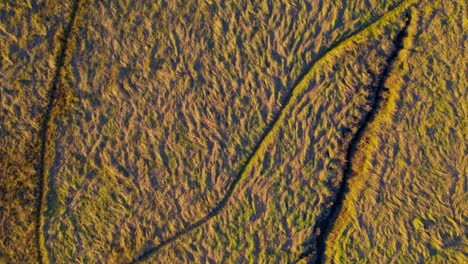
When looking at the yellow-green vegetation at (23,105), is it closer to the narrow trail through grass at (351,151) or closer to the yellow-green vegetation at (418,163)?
the narrow trail through grass at (351,151)

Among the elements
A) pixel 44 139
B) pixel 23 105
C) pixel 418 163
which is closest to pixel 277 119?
pixel 418 163

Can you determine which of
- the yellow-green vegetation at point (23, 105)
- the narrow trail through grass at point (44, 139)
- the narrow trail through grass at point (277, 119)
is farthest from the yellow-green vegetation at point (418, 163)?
the yellow-green vegetation at point (23, 105)

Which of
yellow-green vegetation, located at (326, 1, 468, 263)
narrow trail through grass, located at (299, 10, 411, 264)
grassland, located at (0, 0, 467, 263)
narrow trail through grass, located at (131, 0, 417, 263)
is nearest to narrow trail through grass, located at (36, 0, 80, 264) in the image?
grassland, located at (0, 0, 467, 263)

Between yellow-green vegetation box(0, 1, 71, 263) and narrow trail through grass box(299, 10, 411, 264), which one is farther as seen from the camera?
narrow trail through grass box(299, 10, 411, 264)

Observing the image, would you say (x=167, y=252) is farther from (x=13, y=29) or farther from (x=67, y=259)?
(x=13, y=29)

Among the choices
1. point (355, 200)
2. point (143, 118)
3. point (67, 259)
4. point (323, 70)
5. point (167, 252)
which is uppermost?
point (323, 70)

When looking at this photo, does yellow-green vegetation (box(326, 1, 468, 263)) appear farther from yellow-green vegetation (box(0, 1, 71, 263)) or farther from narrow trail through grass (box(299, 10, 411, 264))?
yellow-green vegetation (box(0, 1, 71, 263))

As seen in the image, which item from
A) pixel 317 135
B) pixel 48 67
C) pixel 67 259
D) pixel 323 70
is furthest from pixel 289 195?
pixel 48 67
